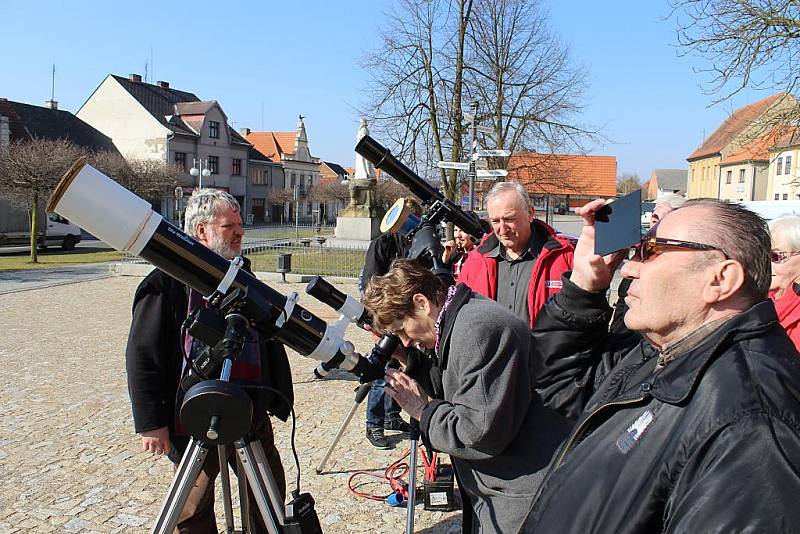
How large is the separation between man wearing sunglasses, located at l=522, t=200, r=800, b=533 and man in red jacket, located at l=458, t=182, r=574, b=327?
2187mm

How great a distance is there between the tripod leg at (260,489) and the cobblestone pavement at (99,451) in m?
1.60

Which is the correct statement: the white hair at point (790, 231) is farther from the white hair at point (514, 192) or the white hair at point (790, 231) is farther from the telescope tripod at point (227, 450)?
the telescope tripod at point (227, 450)

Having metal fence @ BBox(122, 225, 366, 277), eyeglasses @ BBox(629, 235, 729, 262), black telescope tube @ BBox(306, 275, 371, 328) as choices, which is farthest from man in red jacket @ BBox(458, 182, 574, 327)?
metal fence @ BBox(122, 225, 366, 277)

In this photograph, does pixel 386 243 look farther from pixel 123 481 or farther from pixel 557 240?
pixel 123 481

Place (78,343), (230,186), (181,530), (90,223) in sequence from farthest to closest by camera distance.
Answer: (230,186) < (78,343) < (181,530) < (90,223)

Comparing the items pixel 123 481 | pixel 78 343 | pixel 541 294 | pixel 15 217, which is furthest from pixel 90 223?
pixel 15 217

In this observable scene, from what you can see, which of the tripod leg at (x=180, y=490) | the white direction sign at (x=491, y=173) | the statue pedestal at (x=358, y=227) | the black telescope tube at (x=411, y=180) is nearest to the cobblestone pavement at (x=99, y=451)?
the tripod leg at (x=180, y=490)

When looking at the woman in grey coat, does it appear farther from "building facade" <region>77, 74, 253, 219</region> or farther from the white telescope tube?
"building facade" <region>77, 74, 253, 219</region>

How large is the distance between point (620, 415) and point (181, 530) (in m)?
2.34

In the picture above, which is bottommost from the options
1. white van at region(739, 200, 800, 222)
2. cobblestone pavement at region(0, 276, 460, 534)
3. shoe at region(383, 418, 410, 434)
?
cobblestone pavement at region(0, 276, 460, 534)

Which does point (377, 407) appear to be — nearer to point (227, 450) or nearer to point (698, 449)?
point (227, 450)

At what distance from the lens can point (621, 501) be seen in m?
1.14

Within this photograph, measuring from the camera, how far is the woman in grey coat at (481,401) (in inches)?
83.9

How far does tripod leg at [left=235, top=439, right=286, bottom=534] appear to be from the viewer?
2346 mm
